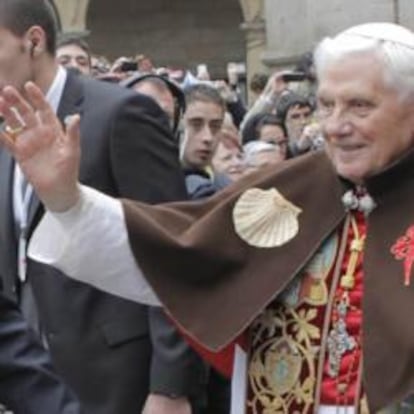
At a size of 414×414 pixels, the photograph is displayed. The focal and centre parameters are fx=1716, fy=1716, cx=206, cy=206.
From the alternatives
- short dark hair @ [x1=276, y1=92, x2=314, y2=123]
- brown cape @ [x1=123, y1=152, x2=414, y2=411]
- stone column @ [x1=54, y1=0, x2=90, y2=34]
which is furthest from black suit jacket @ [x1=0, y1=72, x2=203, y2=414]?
stone column @ [x1=54, y1=0, x2=90, y2=34]

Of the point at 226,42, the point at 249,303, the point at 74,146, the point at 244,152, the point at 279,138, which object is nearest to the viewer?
the point at 74,146

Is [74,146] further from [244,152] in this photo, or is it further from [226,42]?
[226,42]

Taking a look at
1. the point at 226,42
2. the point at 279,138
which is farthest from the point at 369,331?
the point at 226,42

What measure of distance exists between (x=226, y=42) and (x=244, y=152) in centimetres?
1919

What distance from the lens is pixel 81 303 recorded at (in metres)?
4.98

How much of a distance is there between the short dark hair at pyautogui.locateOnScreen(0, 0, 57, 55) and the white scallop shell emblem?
3.14ft

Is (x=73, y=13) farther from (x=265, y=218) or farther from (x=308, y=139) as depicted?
(x=265, y=218)

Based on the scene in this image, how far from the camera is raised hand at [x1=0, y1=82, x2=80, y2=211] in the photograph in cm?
377

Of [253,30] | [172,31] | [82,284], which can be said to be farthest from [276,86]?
[172,31]

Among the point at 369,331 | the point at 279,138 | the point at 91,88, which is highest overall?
the point at 91,88

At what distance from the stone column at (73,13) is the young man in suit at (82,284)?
64.1 feet

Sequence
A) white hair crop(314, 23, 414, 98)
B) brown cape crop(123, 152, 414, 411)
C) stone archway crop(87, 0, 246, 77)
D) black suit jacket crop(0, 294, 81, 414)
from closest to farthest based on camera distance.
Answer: black suit jacket crop(0, 294, 81, 414) → white hair crop(314, 23, 414, 98) → brown cape crop(123, 152, 414, 411) → stone archway crop(87, 0, 246, 77)

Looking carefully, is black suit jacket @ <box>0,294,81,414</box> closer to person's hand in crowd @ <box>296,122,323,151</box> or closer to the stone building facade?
person's hand in crowd @ <box>296,122,323,151</box>

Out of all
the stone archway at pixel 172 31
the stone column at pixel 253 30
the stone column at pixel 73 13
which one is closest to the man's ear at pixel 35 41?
the stone column at pixel 253 30
